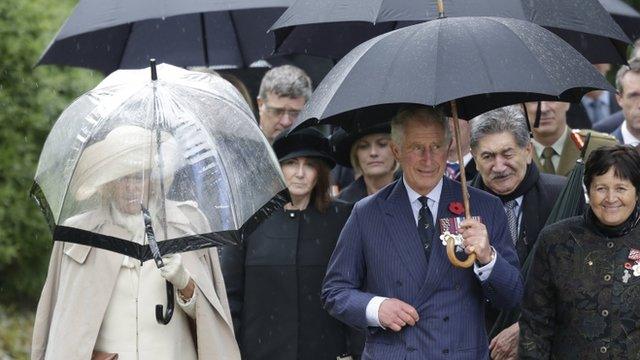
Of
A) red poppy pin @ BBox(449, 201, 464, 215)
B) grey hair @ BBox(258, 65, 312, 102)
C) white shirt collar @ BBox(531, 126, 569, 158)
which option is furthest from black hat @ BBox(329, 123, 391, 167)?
red poppy pin @ BBox(449, 201, 464, 215)

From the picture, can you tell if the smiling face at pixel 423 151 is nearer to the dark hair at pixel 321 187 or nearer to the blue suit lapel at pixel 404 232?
the blue suit lapel at pixel 404 232

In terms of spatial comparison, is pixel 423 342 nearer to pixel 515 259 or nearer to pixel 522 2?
pixel 515 259

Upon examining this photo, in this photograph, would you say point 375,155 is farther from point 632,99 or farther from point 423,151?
point 423,151

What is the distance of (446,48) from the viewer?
20.0 feet

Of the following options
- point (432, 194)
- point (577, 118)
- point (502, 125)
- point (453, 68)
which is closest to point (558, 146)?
point (502, 125)

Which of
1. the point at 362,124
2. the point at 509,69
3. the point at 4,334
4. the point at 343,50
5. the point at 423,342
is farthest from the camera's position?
the point at 4,334

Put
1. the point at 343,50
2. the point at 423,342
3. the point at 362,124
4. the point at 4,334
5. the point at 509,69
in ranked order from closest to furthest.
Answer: the point at 509,69, the point at 423,342, the point at 362,124, the point at 343,50, the point at 4,334

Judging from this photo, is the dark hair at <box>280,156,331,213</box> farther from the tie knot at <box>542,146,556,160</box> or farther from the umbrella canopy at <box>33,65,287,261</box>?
the umbrella canopy at <box>33,65,287,261</box>

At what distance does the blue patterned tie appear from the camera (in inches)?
259

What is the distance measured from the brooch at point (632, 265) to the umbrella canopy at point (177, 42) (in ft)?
10.5

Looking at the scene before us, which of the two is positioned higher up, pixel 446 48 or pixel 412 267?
pixel 446 48

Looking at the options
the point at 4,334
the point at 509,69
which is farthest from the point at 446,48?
the point at 4,334

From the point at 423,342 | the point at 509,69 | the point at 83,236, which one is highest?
the point at 509,69

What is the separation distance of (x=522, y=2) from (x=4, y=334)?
8475 millimetres
